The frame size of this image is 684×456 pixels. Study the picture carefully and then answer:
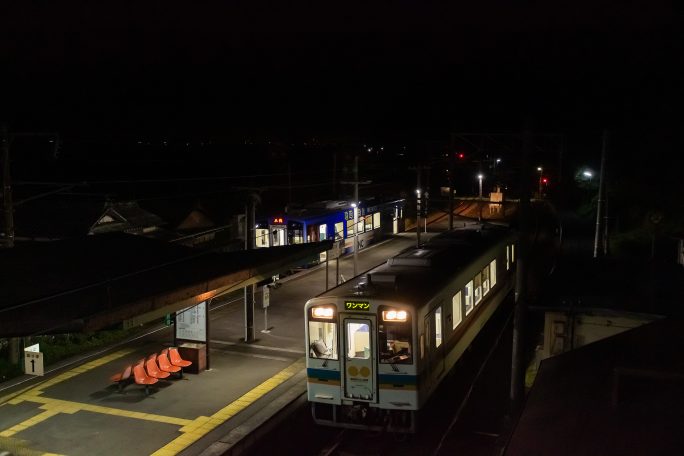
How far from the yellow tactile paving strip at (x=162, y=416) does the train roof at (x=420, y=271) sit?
2721 millimetres

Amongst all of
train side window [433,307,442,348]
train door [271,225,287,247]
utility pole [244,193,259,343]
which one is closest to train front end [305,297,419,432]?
train side window [433,307,442,348]

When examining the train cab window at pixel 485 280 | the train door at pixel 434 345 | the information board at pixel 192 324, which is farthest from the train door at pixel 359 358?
the train cab window at pixel 485 280

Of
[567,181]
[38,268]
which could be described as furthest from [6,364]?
[567,181]

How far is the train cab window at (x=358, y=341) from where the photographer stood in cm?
921

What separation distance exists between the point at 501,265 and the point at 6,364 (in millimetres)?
10835

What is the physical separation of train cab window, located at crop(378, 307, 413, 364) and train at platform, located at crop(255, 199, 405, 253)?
10.3 meters

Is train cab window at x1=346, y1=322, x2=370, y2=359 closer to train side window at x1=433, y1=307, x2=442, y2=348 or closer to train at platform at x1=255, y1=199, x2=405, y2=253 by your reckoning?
train side window at x1=433, y1=307, x2=442, y2=348

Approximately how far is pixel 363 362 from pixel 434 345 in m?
1.17

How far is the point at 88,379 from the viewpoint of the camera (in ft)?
39.9

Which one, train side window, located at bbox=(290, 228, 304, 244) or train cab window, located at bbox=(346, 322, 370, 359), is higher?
train cab window, located at bbox=(346, 322, 370, 359)

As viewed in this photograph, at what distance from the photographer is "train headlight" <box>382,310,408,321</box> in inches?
350

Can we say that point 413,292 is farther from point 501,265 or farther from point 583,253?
point 583,253

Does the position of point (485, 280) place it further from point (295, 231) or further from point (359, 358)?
point (295, 231)

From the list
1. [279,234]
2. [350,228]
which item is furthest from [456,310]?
[350,228]
